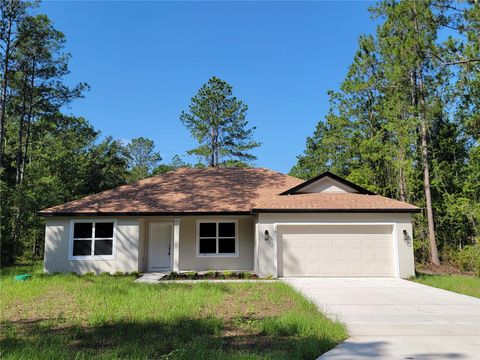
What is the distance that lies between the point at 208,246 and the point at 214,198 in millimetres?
2273

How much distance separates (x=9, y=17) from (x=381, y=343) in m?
25.5

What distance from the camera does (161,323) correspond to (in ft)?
23.7

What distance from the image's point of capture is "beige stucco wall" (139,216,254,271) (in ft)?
53.1

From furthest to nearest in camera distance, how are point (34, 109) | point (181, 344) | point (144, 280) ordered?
point (34, 109), point (144, 280), point (181, 344)

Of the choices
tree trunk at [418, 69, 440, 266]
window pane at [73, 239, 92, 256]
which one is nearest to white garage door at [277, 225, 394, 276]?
tree trunk at [418, 69, 440, 266]

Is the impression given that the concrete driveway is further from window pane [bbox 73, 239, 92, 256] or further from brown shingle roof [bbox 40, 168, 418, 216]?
window pane [bbox 73, 239, 92, 256]

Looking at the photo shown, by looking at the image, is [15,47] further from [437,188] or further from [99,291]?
[437,188]

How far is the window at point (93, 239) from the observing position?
15500mm

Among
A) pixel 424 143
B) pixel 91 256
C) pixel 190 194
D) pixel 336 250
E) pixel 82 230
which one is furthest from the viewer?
pixel 424 143

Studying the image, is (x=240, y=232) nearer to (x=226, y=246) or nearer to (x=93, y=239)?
(x=226, y=246)

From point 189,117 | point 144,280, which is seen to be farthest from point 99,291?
point 189,117

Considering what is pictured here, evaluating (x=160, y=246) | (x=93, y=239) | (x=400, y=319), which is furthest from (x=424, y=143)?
(x=93, y=239)

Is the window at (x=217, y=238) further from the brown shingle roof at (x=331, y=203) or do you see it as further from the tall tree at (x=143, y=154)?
the tall tree at (x=143, y=154)

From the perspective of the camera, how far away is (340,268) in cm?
1476
